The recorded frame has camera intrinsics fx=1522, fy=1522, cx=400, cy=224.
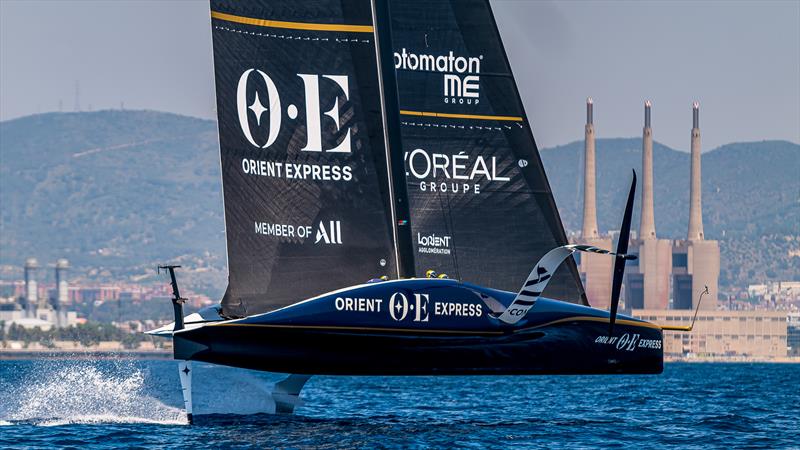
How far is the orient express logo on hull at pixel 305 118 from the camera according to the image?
25.7 m

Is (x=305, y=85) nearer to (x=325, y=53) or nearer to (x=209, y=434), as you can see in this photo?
(x=325, y=53)

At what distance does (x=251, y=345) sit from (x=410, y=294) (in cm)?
270

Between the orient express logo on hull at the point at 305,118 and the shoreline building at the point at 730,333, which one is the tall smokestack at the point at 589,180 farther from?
the orient express logo on hull at the point at 305,118

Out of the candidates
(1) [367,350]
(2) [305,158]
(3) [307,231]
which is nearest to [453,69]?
(2) [305,158]

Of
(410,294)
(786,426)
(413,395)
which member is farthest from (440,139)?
(413,395)

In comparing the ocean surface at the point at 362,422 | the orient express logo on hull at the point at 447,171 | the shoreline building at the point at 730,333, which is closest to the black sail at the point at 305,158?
the orient express logo on hull at the point at 447,171

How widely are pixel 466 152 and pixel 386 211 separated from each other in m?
2.13

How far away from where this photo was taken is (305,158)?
25750 millimetres

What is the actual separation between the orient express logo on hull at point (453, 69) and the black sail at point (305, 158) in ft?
3.76

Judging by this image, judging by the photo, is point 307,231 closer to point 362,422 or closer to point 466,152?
point 466,152

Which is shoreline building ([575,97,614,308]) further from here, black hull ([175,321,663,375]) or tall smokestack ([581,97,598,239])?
black hull ([175,321,663,375])

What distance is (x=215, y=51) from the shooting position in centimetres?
2608

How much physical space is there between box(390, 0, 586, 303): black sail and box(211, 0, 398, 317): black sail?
43.6 inches

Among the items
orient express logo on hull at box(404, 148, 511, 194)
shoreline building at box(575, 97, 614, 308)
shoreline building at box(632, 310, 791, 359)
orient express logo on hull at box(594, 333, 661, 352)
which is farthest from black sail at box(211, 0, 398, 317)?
shoreline building at box(632, 310, 791, 359)
